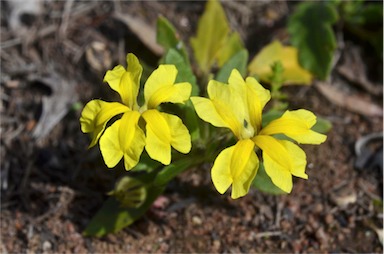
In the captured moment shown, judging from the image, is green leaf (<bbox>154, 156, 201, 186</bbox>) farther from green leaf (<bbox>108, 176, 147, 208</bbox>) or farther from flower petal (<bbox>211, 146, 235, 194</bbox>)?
flower petal (<bbox>211, 146, 235, 194</bbox>)

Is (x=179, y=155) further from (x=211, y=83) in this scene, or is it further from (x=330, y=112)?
(x=330, y=112)

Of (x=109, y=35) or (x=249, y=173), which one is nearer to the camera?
(x=249, y=173)

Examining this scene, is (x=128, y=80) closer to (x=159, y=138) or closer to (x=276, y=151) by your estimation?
(x=159, y=138)

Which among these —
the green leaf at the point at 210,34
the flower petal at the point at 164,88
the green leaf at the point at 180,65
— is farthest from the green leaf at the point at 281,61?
the flower petal at the point at 164,88

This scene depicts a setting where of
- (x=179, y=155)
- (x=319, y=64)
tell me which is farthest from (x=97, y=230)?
(x=319, y=64)

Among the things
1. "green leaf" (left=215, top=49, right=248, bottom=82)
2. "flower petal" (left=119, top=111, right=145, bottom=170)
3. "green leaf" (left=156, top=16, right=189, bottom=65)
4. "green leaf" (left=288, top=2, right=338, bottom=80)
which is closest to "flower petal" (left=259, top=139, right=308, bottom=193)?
"flower petal" (left=119, top=111, right=145, bottom=170)

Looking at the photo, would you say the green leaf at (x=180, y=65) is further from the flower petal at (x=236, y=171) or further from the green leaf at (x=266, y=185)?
the flower petal at (x=236, y=171)
